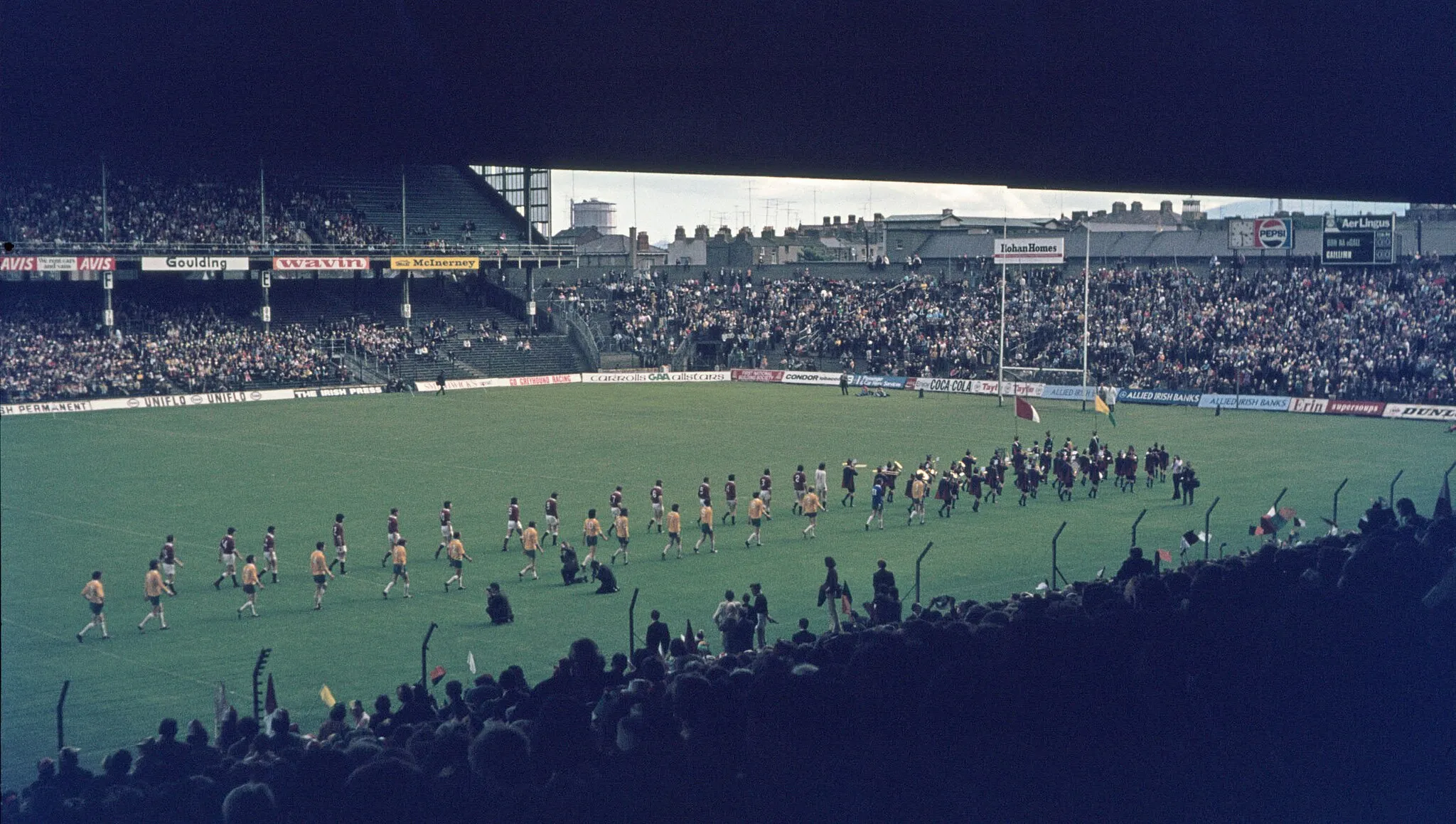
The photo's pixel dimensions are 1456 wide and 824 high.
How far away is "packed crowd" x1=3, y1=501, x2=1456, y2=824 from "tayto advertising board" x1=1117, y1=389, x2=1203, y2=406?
164 ft

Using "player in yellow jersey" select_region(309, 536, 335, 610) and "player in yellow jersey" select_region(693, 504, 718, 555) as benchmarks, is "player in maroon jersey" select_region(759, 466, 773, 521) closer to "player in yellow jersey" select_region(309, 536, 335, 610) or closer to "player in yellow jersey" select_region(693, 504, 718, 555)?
"player in yellow jersey" select_region(693, 504, 718, 555)

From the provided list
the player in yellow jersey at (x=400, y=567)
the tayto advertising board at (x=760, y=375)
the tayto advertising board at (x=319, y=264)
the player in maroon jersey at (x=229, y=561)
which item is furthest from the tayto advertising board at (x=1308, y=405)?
the tayto advertising board at (x=319, y=264)

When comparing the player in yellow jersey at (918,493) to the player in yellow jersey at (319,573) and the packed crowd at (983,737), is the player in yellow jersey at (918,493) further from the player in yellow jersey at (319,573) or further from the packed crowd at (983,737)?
the packed crowd at (983,737)

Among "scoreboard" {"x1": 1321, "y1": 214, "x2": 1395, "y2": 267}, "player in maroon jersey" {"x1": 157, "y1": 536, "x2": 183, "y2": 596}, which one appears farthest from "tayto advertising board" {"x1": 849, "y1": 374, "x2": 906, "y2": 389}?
"player in maroon jersey" {"x1": 157, "y1": 536, "x2": 183, "y2": 596}

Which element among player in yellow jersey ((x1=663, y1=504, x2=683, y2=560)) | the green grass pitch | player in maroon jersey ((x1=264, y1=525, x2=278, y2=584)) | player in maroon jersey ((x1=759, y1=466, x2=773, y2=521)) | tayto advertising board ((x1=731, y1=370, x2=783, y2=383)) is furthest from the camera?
tayto advertising board ((x1=731, y1=370, x2=783, y2=383))

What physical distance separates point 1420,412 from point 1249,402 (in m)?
6.67

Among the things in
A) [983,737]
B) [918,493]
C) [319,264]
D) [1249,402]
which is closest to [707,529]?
[918,493]

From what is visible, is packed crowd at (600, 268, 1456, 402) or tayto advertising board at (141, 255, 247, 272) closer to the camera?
packed crowd at (600, 268, 1456, 402)

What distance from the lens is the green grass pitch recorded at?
19438 millimetres

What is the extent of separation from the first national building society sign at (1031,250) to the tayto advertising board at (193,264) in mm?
35342

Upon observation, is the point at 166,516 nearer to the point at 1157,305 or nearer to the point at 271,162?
the point at 271,162

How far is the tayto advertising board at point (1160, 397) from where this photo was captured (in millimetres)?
57312

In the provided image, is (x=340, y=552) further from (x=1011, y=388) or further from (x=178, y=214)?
(x=178, y=214)

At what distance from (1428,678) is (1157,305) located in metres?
61.4
